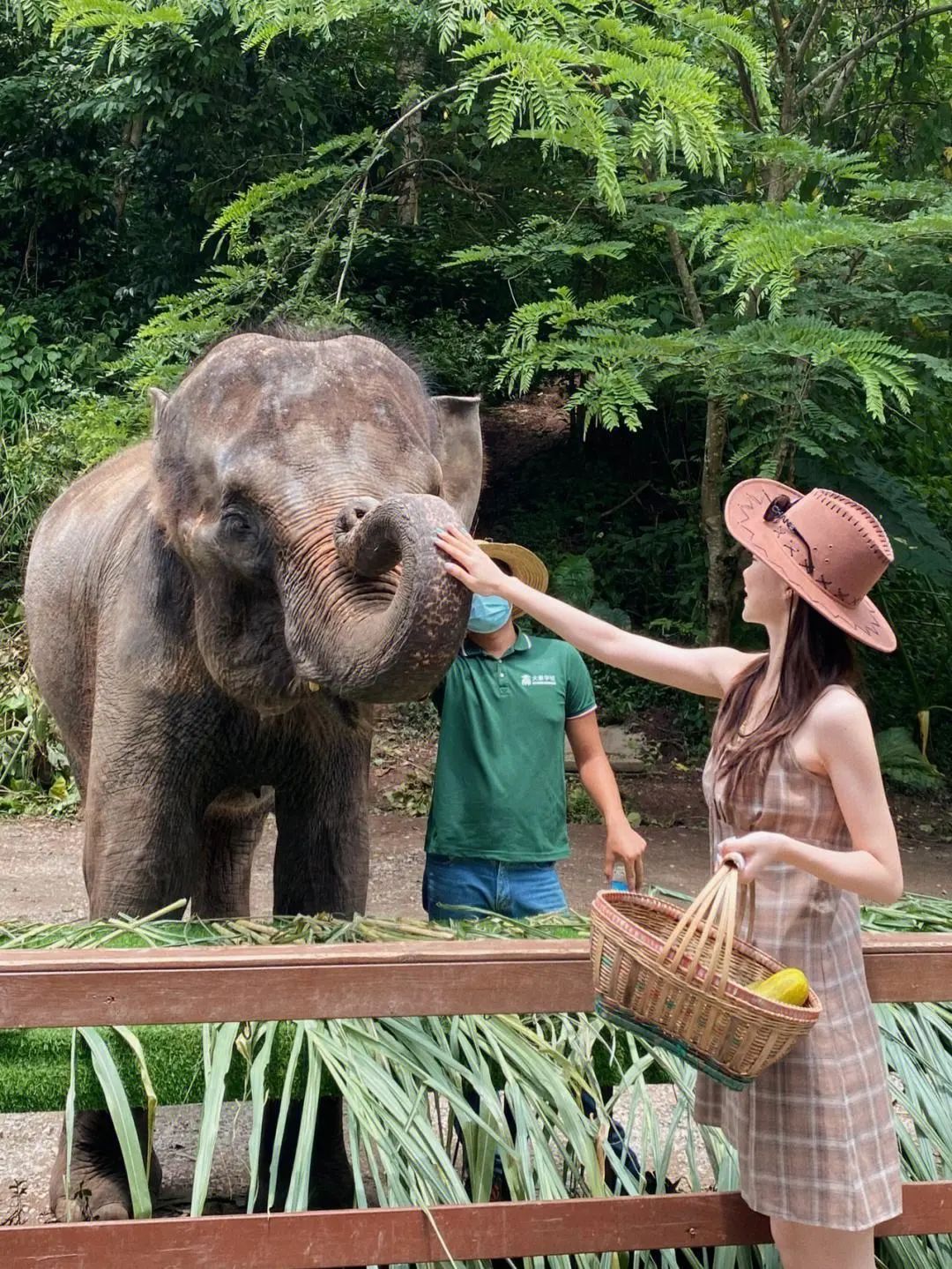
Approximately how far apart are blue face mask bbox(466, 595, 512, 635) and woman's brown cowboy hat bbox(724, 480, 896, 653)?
1398 millimetres

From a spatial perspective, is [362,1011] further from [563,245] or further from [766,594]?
[563,245]

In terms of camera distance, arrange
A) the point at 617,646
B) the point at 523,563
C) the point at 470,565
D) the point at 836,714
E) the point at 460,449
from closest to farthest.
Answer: the point at 836,714, the point at 617,646, the point at 470,565, the point at 523,563, the point at 460,449

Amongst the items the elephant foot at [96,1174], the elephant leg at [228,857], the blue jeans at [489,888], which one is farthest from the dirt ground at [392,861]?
the blue jeans at [489,888]

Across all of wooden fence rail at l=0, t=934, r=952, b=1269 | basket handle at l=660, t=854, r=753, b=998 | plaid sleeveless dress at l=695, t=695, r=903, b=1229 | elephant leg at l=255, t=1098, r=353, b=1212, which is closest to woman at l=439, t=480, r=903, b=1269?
plaid sleeveless dress at l=695, t=695, r=903, b=1229

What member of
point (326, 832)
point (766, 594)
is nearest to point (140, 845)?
point (326, 832)

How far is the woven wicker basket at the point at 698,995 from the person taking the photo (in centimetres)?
183

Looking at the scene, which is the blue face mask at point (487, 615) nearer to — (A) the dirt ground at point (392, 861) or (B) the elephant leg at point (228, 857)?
(B) the elephant leg at point (228, 857)

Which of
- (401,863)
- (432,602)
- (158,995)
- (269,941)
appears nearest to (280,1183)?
(269,941)

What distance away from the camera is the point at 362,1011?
221 centimetres

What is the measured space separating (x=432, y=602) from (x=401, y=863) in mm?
5619

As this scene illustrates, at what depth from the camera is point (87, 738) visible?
15.1 ft

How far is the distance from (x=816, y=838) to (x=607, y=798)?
147cm

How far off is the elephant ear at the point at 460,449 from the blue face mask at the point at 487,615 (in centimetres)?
33

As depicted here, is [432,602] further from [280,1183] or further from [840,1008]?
[280,1183]
